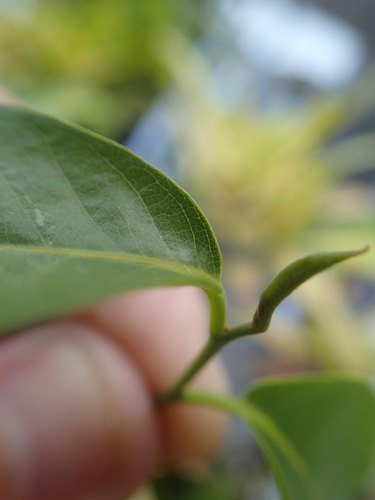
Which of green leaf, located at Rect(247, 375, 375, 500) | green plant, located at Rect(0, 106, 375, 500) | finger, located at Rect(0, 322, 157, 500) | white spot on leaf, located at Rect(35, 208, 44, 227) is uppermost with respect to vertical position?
green plant, located at Rect(0, 106, 375, 500)

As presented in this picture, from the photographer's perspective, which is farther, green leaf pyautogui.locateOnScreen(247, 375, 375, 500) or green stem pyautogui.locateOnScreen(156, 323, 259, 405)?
green leaf pyautogui.locateOnScreen(247, 375, 375, 500)

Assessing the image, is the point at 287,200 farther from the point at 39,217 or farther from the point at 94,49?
the point at 39,217

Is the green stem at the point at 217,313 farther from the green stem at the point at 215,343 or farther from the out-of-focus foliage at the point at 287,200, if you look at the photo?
the out-of-focus foliage at the point at 287,200

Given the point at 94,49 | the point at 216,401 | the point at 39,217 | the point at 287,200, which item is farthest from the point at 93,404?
the point at 94,49

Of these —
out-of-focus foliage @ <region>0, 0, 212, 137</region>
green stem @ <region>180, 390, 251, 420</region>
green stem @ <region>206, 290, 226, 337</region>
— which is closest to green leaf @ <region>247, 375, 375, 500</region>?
green stem @ <region>180, 390, 251, 420</region>

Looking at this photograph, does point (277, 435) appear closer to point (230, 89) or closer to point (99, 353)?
point (99, 353)

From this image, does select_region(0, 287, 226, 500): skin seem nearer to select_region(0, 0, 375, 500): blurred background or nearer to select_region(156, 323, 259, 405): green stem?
select_region(156, 323, 259, 405): green stem

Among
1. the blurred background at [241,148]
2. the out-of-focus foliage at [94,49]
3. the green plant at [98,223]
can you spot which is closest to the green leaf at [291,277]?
the green plant at [98,223]
